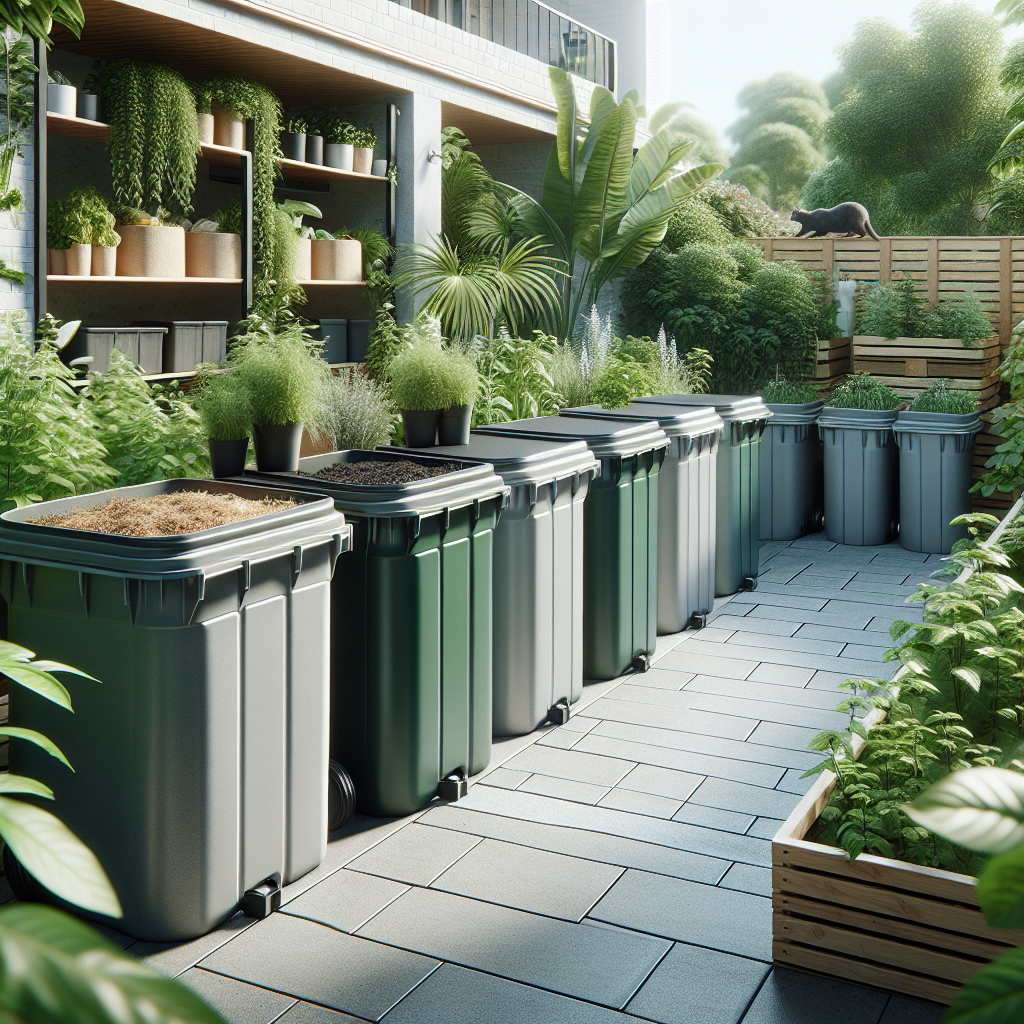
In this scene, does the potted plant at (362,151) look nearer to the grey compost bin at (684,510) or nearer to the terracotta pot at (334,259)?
the terracotta pot at (334,259)

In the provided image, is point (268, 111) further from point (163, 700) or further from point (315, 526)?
point (163, 700)

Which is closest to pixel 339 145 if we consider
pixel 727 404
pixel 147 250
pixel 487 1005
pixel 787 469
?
pixel 147 250

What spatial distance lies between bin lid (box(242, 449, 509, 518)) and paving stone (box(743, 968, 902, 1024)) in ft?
5.85

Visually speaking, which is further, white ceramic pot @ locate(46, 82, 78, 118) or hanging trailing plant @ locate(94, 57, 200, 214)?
hanging trailing plant @ locate(94, 57, 200, 214)

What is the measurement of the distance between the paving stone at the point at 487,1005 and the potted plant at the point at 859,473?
6626mm

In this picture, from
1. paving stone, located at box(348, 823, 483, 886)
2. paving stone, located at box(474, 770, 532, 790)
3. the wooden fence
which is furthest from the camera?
the wooden fence

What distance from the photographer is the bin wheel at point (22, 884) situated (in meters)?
3.14

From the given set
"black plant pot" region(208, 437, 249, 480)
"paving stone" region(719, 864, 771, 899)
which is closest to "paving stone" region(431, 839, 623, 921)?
"paving stone" region(719, 864, 771, 899)

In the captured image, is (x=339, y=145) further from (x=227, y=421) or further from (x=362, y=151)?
(x=227, y=421)

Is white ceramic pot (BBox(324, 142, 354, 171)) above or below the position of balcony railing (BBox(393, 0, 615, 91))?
below

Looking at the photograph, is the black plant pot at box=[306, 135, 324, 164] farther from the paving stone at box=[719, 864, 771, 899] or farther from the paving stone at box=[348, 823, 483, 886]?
the paving stone at box=[719, 864, 771, 899]

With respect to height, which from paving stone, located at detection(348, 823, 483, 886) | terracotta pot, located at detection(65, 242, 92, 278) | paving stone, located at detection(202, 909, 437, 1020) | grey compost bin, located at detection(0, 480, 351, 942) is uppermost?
terracotta pot, located at detection(65, 242, 92, 278)

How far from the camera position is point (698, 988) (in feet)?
9.61

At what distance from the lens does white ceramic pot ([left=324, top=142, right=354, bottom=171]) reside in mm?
8820
